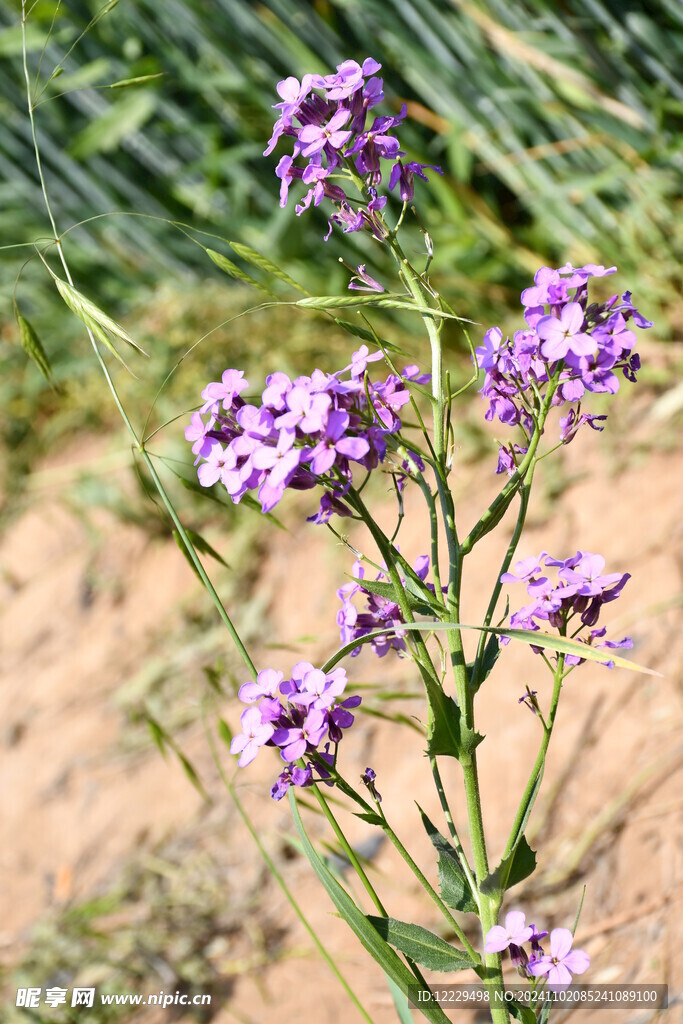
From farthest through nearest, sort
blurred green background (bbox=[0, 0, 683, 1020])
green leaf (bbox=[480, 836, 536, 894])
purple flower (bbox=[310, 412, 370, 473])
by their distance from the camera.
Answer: blurred green background (bbox=[0, 0, 683, 1020])
green leaf (bbox=[480, 836, 536, 894])
purple flower (bbox=[310, 412, 370, 473])

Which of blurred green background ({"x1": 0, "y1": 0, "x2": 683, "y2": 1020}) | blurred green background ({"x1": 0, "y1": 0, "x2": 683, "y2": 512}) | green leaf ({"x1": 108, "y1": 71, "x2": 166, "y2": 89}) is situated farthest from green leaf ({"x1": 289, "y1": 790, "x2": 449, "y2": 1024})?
blurred green background ({"x1": 0, "y1": 0, "x2": 683, "y2": 512})

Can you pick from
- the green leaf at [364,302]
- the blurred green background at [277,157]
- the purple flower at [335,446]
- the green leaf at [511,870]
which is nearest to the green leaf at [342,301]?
the green leaf at [364,302]

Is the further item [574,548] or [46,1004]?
[574,548]

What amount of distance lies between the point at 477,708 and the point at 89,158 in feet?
7.02

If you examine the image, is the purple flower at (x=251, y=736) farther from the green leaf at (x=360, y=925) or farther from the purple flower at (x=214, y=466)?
the purple flower at (x=214, y=466)

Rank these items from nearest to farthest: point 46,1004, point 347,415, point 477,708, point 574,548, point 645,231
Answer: point 347,415, point 46,1004, point 477,708, point 574,548, point 645,231

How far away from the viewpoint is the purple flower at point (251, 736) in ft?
2.23

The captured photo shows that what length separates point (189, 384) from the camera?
280 cm

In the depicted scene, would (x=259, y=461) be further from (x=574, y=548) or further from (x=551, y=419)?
(x=551, y=419)

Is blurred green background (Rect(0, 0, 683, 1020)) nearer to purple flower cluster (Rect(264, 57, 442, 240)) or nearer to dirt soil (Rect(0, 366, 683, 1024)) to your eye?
dirt soil (Rect(0, 366, 683, 1024))

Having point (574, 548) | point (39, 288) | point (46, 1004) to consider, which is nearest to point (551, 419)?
point (574, 548)

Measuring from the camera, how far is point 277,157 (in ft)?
8.57

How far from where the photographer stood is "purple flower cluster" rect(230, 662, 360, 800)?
2.23ft

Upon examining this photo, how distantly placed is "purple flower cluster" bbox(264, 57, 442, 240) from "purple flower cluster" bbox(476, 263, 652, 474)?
150 millimetres
